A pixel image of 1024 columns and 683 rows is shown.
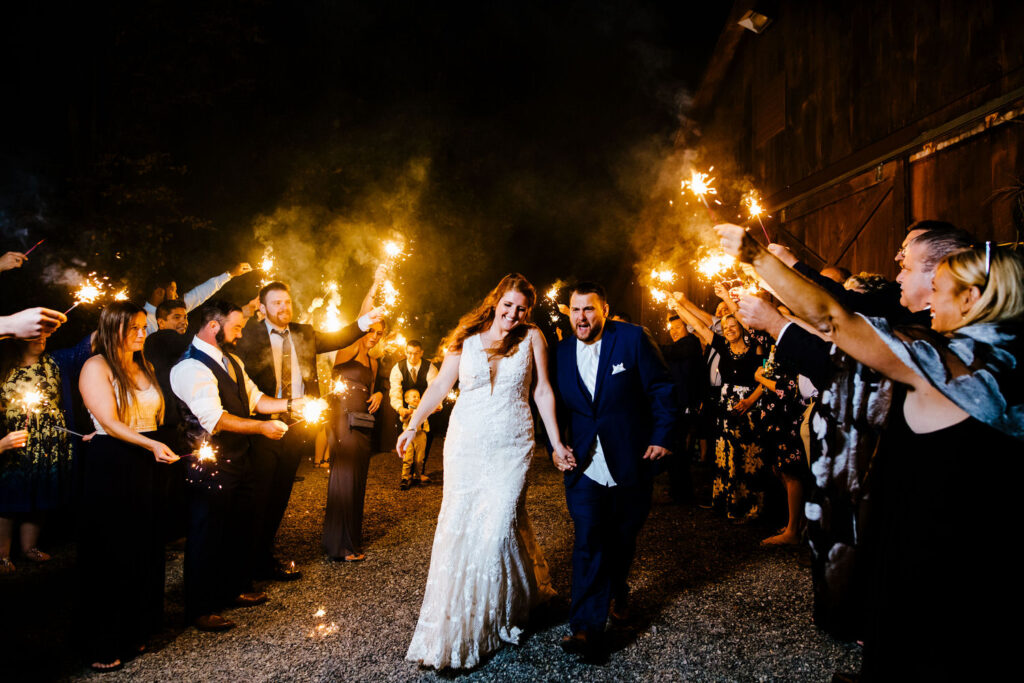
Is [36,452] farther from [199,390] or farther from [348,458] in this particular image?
[348,458]

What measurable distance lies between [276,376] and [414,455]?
435cm

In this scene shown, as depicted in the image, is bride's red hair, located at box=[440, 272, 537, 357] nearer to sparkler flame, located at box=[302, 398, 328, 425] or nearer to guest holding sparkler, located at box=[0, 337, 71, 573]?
sparkler flame, located at box=[302, 398, 328, 425]

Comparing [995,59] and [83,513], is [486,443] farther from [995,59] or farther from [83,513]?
[995,59]

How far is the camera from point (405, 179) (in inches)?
637

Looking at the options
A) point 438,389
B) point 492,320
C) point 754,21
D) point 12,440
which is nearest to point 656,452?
point 492,320

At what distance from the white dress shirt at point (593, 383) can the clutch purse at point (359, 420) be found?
8.92 feet

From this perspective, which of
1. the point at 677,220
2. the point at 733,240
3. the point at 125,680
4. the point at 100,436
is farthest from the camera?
the point at 677,220

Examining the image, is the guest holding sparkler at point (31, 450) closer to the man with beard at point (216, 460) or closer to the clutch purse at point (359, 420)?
the man with beard at point (216, 460)

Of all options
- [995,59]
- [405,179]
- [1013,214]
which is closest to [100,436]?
[1013,214]

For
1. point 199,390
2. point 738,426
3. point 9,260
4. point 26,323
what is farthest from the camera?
point 738,426

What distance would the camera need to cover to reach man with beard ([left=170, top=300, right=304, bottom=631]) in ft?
13.2

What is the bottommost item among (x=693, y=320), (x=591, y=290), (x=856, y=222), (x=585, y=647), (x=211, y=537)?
(x=585, y=647)

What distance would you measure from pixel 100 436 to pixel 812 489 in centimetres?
441

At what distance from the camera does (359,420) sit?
5805mm
